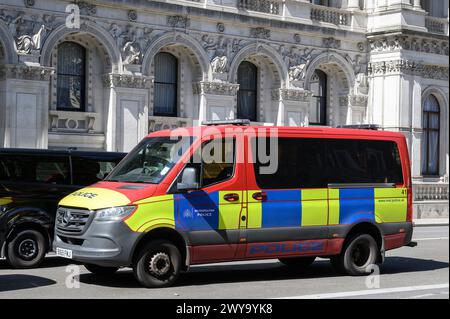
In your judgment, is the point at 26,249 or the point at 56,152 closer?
the point at 26,249

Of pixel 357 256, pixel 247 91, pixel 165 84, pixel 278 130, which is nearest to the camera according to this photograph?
pixel 278 130

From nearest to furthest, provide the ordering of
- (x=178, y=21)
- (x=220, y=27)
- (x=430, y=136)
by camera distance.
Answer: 1. (x=178, y=21)
2. (x=220, y=27)
3. (x=430, y=136)

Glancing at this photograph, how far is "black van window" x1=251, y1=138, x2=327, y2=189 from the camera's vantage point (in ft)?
46.8

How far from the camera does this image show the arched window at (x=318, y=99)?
114 ft

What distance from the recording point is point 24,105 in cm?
2533

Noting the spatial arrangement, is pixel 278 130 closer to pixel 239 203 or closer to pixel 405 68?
pixel 239 203

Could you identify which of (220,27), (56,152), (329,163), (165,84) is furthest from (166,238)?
(220,27)

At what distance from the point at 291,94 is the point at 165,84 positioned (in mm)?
5273

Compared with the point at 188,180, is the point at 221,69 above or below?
above

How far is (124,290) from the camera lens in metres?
13.0

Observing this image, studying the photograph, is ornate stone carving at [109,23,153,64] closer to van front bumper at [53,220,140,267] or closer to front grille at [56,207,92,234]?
front grille at [56,207,92,234]

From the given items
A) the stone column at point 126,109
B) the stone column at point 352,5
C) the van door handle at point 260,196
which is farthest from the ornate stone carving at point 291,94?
the van door handle at point 260,196

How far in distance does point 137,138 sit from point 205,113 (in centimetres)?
300

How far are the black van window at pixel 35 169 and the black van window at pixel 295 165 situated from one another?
470 cm
